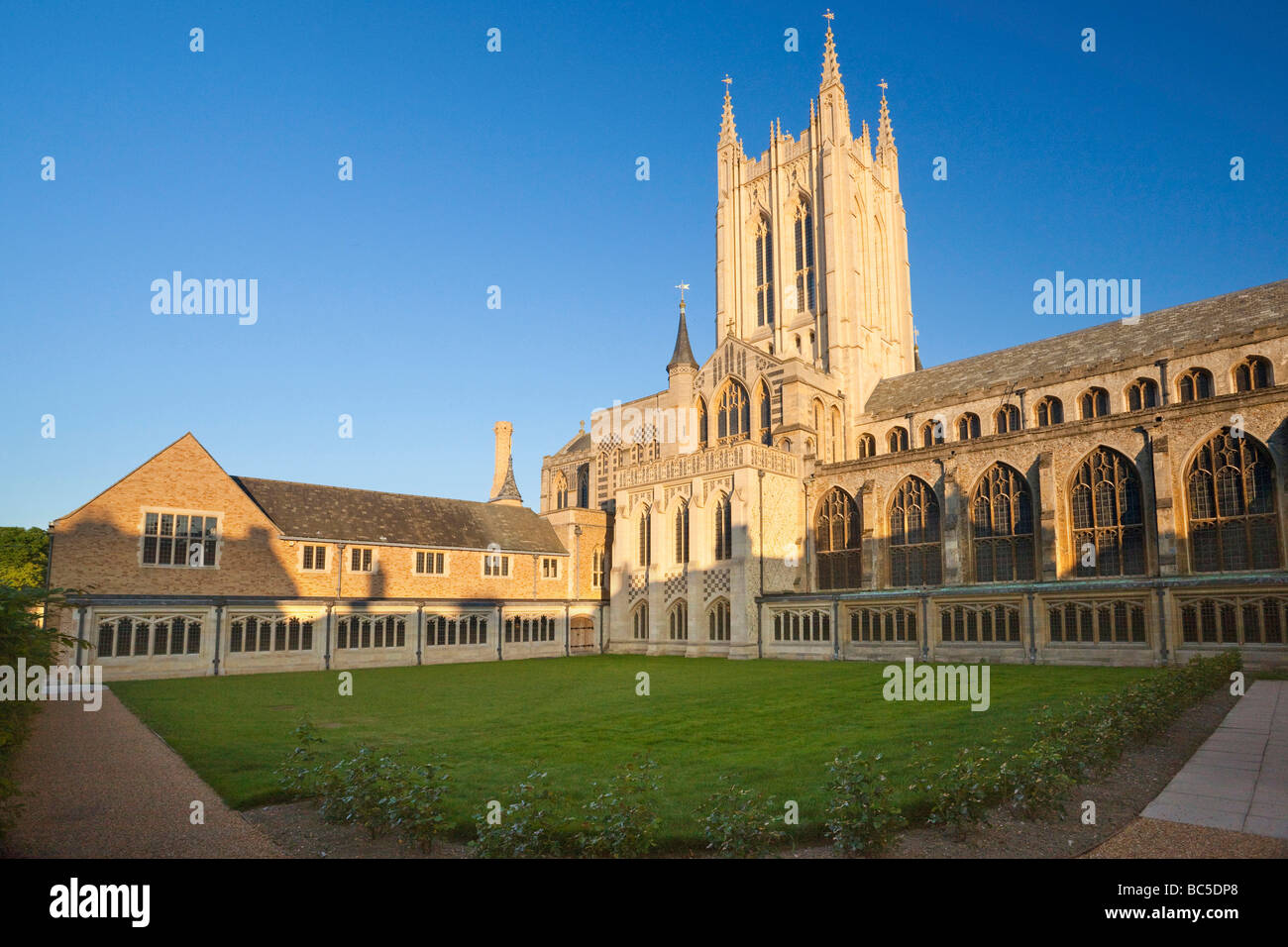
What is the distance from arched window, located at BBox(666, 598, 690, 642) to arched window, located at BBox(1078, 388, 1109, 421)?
73.0ft

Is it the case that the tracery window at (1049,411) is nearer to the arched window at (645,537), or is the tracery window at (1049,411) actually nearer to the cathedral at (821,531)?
the cathedral at (821,531)

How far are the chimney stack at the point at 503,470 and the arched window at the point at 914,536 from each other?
92.3 ft

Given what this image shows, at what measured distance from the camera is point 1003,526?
35.6m

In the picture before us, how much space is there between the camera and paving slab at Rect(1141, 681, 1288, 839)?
8109 millimetres

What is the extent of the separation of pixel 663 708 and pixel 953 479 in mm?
23998

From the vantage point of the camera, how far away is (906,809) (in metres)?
8.65

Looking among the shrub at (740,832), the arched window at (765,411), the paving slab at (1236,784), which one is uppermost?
the arched window at (765,411)

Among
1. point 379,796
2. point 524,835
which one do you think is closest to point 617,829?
point 524,835

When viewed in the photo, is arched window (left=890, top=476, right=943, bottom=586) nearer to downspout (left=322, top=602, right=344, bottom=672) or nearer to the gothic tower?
the gothic tower

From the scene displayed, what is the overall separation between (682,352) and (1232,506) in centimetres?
3088

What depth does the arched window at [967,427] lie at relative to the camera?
139ft

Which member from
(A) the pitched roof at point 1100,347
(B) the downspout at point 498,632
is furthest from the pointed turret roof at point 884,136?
(B) the downspout at point 498,632

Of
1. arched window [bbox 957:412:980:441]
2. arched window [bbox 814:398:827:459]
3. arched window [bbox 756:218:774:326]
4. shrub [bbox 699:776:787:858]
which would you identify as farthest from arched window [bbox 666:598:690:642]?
shrub [bbox 699:776:787:858]
